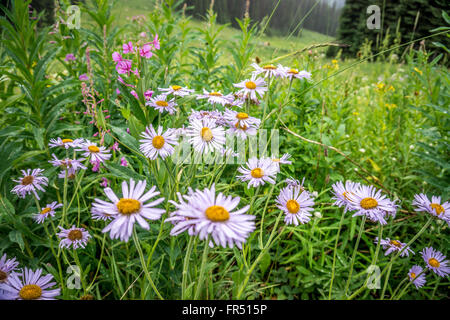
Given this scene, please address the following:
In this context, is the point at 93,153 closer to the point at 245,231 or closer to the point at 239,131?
the point at 239,131

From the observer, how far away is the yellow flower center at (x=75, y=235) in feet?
2.42

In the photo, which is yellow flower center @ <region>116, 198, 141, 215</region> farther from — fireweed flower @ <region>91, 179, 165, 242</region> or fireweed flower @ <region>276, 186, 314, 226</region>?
fireweed flower @ <region>276, 186, 314, 226</region>

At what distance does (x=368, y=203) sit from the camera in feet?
2.24

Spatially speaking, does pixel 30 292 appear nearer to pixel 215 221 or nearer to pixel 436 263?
pixel 215 221

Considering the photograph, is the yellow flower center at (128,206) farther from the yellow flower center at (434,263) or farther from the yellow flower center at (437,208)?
the yellow flower center at (434,263)

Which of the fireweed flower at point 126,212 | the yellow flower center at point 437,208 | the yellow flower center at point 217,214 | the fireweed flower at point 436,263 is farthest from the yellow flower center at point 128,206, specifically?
the fireweed flower at point 436,263

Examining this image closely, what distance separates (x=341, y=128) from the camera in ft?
4.64

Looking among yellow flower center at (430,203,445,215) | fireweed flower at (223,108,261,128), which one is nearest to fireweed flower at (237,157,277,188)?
fireweed flower at (223,108,261,128)

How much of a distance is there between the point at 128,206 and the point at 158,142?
8.2 inches

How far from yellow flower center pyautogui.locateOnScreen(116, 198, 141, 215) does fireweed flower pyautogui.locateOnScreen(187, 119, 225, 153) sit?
0.73ft

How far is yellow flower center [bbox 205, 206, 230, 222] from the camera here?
1.45 ft

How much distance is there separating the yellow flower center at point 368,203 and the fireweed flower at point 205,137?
407mm

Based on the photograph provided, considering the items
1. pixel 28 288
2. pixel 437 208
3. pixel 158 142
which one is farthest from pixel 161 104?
pixel 437 208
